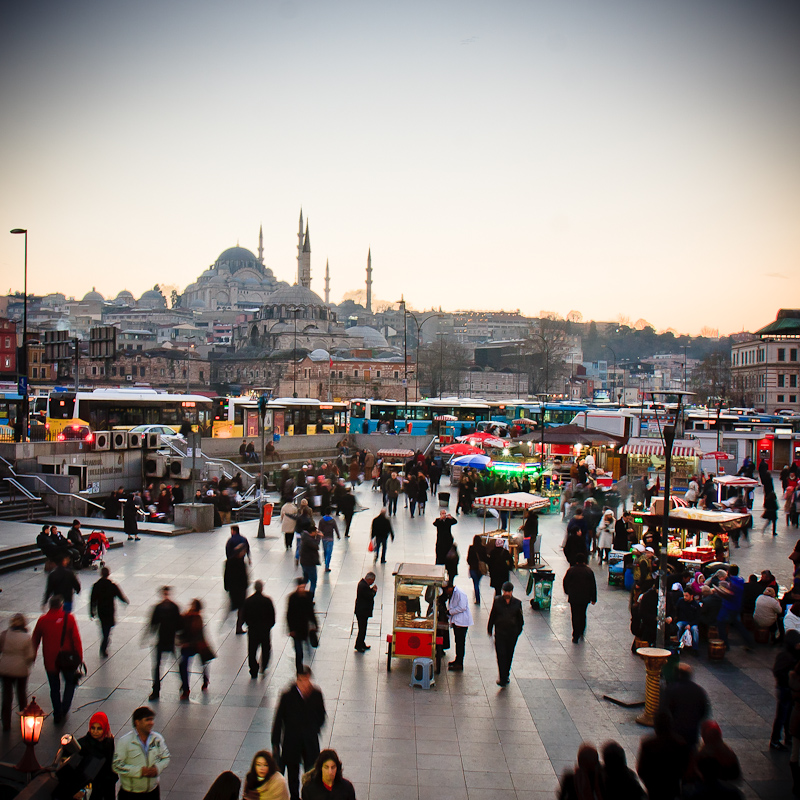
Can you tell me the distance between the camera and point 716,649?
374 inches

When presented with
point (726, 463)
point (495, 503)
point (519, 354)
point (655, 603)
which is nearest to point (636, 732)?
point (655, 603)

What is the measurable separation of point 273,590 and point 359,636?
2980 millimetres

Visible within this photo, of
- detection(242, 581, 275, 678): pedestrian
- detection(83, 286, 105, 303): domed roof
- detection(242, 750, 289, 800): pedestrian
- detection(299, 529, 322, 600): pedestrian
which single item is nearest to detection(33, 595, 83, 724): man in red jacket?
detection(242, 581, 275, 678): pedestrian

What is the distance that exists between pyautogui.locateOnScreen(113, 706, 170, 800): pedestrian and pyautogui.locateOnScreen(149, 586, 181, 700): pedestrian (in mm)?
2617

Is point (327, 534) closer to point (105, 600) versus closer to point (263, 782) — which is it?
point (105, 600)

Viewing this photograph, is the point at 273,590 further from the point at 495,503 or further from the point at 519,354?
the point at 519,354

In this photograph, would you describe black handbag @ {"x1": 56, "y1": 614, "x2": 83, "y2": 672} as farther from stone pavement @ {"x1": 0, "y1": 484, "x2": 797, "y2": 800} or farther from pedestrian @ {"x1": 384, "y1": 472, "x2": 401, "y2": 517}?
pedestrian @ {"x1": 384, "y1": 472, "x2": 401, "y2": 517}

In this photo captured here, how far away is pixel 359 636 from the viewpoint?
9.29m

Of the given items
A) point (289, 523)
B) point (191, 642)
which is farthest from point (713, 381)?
point (191, 642)

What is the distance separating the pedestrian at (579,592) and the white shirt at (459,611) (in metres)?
1.61

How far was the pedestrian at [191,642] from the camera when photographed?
7.74 m

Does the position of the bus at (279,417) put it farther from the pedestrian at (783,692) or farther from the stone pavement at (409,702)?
the pedestrian at (783,692)

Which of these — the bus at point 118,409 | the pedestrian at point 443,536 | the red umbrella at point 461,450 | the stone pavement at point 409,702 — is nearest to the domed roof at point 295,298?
the bus at point 118,409

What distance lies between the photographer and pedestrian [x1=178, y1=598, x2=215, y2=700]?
774 cm
